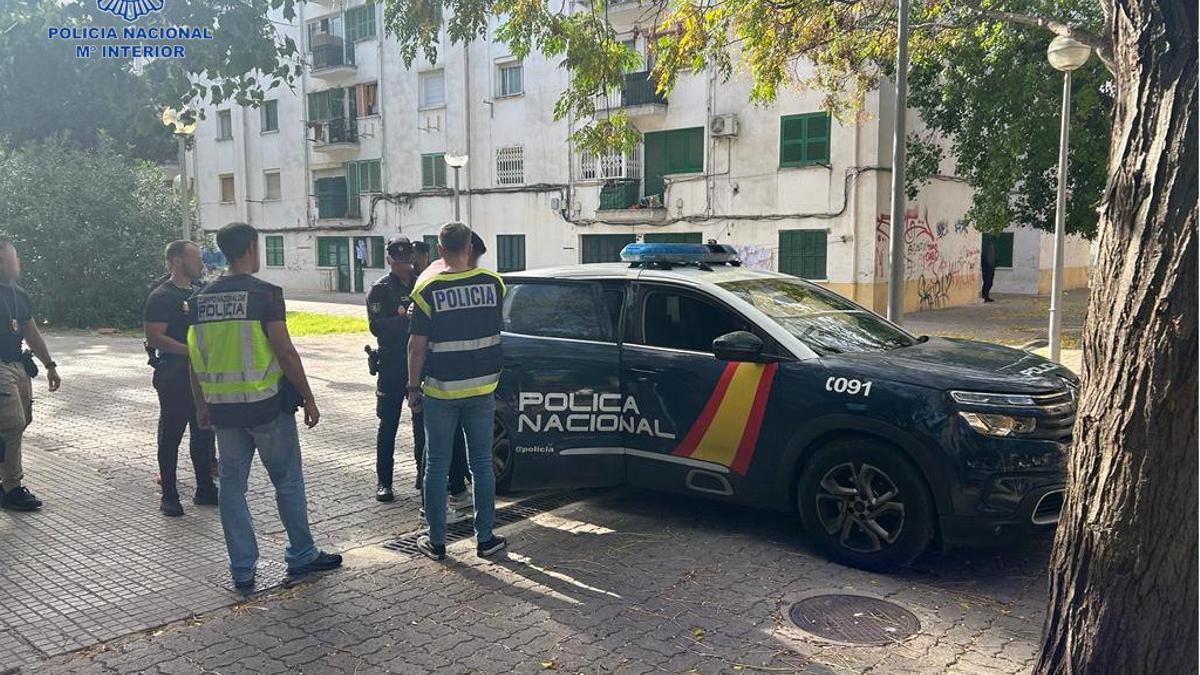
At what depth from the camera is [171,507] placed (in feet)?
20.3

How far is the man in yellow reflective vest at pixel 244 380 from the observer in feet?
15.4

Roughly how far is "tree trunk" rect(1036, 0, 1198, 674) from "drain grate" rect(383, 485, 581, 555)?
3639 mm

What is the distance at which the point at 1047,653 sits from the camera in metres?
2.99

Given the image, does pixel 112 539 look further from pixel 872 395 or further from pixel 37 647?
pixel 872 395

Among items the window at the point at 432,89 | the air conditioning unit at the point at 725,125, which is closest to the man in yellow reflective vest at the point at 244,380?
the air conditioning unit at the point at 725,125

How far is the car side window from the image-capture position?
6051 millimetres

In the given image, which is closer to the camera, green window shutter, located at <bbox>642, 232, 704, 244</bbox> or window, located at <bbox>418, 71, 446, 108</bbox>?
green window shutter, located at <bbox>642, 232, 704, 244</bbox>

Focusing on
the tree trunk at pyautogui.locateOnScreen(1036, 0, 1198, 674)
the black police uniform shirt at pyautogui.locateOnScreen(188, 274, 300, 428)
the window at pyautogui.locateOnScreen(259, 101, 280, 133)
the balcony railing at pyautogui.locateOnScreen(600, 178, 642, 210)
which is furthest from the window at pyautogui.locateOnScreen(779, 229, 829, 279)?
the window at pyautogui.locateOnScreen(259, 101, 280, 133)

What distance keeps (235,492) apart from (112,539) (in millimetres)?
1453

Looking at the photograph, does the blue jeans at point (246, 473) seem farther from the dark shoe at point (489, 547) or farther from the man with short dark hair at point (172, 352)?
the man with short dark hair at point (172, 352)

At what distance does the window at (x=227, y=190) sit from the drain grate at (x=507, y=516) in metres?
35.3

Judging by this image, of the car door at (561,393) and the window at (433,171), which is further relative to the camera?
the window at (433,171)

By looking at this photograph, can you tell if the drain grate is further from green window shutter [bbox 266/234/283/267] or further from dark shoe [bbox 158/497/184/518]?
green window shutter [bbox 266/234/283/267]

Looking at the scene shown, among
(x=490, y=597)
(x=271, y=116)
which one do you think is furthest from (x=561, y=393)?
(x=271, y=116)
